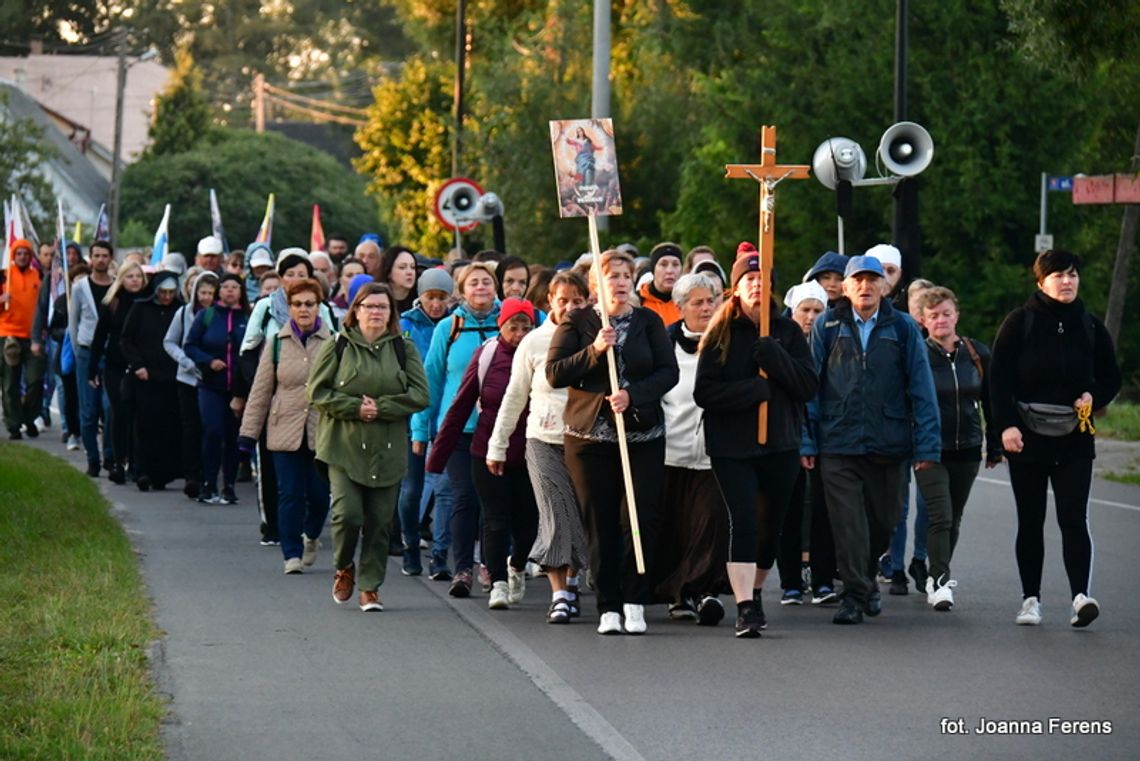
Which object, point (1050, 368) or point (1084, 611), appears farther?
point (1050, 368)

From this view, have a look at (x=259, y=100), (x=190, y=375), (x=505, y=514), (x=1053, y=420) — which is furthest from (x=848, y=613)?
(x=259, y=100)

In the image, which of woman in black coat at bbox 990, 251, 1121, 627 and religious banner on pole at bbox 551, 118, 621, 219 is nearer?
woman in black coat at bbox 990, 251, 1121, 627

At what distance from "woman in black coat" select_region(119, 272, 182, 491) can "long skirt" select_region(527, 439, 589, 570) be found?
711cm

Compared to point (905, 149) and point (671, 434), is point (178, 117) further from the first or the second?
point (671, 434)

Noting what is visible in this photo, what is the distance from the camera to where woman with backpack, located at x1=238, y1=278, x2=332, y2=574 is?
13445 millimetres

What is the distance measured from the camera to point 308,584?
509 inches

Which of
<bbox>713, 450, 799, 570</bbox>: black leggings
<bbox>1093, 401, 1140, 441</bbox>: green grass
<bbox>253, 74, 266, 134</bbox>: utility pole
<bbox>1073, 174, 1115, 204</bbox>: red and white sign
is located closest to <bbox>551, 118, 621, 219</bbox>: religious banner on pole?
<bbox>713, 450, 799, 570</bbox>: black leggings

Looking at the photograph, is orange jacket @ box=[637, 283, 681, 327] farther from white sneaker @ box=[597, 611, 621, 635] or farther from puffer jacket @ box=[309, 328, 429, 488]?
white sneaker @ box=[597, 611, 621, 635]

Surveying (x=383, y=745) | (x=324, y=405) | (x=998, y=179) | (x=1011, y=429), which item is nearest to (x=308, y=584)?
(x=324, y=405)

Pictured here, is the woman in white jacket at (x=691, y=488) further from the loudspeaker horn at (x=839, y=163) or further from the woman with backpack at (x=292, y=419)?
the loudspeaker horn at (x=839, y=163)

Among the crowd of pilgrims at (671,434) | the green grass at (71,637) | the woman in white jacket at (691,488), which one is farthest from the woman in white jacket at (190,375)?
the woman in white jacket at (691,488)

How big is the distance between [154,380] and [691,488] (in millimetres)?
7633

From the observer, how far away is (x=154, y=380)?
60.4 ft

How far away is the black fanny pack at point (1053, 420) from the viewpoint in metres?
11.5
